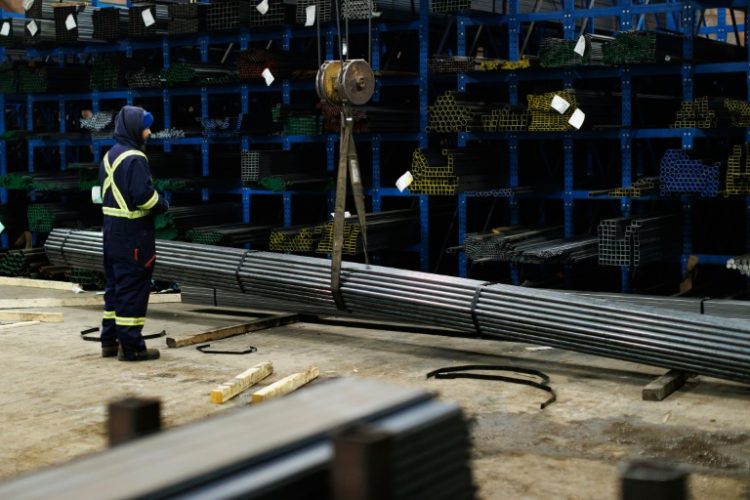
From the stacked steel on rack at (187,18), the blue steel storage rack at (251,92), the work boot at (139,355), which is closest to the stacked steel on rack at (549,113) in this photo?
the blue steel storage rack at (251,92)

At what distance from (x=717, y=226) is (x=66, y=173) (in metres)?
7.31

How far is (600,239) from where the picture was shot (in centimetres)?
907

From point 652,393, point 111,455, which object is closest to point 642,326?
point 652,393

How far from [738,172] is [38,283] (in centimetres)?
733

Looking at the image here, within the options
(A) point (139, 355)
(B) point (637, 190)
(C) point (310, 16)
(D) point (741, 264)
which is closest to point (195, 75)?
(C) point (310, 16)

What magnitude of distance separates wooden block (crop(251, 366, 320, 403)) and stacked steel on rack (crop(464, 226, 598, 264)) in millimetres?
2453

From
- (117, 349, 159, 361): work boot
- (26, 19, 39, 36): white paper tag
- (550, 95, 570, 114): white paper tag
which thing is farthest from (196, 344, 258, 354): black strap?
(26, 19, 39, 36): white paper tag

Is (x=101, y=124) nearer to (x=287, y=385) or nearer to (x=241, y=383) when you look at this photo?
(x=241, y=383)

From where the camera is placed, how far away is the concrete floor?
5.55 meters

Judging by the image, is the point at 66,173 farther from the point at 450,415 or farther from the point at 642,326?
the point at 450,415

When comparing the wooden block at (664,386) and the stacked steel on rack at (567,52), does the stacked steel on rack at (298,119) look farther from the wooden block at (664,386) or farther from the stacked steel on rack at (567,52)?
the wooden block at (664,386)

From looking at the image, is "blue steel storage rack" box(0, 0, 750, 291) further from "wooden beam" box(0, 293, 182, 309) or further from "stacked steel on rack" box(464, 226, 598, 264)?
"wooden beam" box(0, 293, 182, 309)

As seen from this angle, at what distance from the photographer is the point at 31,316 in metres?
9.95

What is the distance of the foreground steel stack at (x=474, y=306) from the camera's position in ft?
22.9
